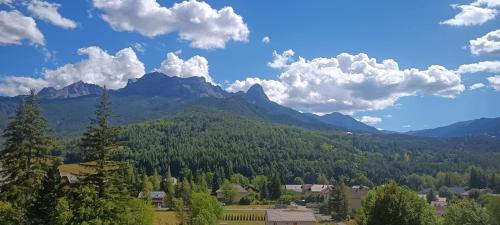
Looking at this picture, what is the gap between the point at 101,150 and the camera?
3488 cm

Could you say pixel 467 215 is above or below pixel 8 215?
below

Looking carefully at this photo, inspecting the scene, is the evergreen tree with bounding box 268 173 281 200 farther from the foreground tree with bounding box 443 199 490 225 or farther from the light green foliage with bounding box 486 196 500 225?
the foreground tree with bounding box 443 199 490 225

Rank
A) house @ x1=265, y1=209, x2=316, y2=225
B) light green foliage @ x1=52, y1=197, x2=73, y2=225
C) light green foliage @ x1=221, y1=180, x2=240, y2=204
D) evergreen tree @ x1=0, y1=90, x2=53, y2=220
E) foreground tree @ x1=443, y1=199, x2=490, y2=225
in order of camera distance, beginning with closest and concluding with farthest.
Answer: light green foliage @ x1=52, y1=197, x2=73, y2=225 < evergreen tree @ x1=0, y1=90, x2=53, y2=220 < foreground tree @ x1=443, y1=199, x2=490, y2=225 < house @ x1=265, y1=209, x2=316, y2=225 < light green foliage @ x1=221, y1=180, x2=240, y2=204

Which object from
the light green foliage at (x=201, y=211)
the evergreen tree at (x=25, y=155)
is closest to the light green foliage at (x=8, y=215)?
the evergreen tree at (x=25, y=155)

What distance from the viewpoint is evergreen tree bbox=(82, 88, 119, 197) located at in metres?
34.7

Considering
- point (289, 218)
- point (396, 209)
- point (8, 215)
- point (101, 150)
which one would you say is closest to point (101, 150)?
point (101, 150)

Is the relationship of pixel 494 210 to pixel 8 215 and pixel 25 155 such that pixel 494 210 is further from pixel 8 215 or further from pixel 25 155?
pixel 8 215

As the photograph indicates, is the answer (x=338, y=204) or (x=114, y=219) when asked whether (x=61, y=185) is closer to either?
(x=114, y=219)

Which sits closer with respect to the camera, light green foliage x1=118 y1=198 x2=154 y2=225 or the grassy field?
light green foliage x1=118 y1=198 x2=154 y2=225

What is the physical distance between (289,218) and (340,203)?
22138 mm

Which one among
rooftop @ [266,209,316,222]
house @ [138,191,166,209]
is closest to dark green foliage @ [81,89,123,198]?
rooftop @ [266,209,316,222]

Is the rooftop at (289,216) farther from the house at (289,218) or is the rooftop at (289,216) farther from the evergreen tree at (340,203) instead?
the evergreen tree at (340,203)

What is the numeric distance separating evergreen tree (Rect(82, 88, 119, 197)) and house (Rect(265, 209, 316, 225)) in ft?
196

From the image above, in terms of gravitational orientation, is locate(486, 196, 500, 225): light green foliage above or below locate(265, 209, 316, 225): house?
above
